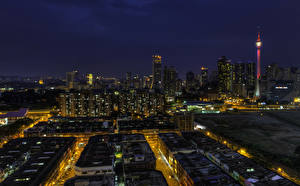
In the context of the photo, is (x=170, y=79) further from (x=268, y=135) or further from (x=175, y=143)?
(x=175, y=143)

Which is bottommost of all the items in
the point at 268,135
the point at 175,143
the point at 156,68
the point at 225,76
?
the point at 268,135

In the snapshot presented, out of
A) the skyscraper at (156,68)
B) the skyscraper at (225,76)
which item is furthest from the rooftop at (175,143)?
the skyscraper at (156,68)

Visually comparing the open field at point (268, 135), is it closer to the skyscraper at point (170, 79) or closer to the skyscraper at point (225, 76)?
the skyscraper at point (170, 79)

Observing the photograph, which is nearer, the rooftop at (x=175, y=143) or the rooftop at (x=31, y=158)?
the rooftop at (x=31, y=158)

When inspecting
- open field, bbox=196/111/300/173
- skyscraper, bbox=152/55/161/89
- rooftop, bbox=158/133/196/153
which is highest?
skyscraper, bbox=152/55/161/89

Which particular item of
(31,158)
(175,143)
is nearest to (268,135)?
(175,143)

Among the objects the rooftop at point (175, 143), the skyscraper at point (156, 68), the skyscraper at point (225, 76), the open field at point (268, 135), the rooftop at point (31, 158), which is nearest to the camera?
the rooftop at point (31, 158)

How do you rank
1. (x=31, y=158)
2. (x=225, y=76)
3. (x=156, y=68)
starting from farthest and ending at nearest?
(x=156, y=68) → (x=225, y=76) → (x=31, y=158)

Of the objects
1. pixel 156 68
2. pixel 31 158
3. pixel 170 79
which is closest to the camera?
pixel 31 158

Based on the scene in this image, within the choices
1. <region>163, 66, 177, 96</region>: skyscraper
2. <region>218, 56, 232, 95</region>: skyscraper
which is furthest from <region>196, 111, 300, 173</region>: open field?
<region>218, 56, 232, 95</region>: skyscraper

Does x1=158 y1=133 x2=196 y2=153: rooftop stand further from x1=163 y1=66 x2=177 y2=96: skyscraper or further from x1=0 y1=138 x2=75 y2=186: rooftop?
x1=163 y1=66 x2=177 y2=96: skyscraper

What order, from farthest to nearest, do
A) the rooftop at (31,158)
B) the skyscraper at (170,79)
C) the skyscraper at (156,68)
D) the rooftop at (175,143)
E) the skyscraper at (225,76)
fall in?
1. the skyscraper at (156,68)
2. the skyscraper at (225,76)
3. the skyscraper at (170,79)
4. the rooftop at (175,143)
5. the rooftop at (31,158)

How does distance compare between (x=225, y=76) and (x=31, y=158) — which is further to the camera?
(x=225, y=76)
